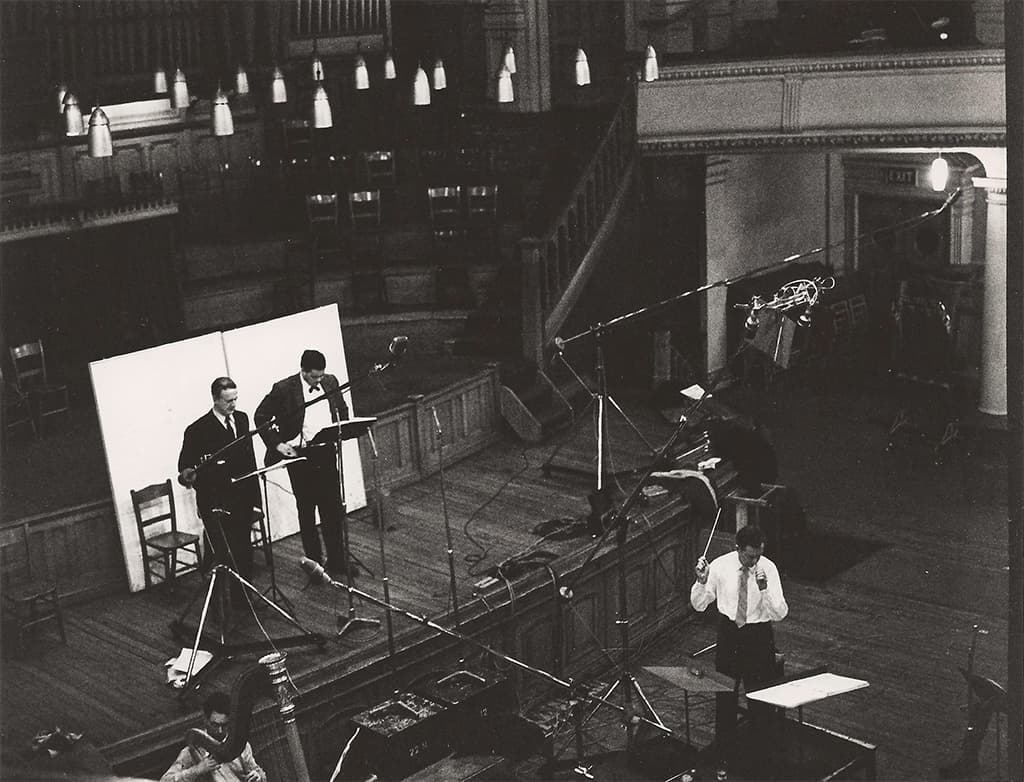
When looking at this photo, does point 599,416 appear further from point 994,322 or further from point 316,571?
point 994,322

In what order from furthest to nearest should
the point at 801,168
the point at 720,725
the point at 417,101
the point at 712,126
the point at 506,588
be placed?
1. the point at 801,168
2. the point at 712,126
3. the point at 417,101
4. the point at 506,588
5. the point at 720,725

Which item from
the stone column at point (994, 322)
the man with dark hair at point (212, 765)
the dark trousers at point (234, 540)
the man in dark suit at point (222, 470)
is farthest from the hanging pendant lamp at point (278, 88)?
the man with dark hair at point (212, 765)

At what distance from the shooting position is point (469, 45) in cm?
1712

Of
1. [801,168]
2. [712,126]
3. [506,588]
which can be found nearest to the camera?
[506,588]

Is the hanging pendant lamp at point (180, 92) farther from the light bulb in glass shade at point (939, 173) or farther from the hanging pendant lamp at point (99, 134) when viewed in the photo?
the light bulb in glass shade at point (939, 173)

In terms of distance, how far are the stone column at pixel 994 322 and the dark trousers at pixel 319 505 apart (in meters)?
7.53

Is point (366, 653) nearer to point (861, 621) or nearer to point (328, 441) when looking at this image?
point (328, 441)

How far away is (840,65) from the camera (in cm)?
1402

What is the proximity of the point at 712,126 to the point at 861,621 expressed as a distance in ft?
19.8

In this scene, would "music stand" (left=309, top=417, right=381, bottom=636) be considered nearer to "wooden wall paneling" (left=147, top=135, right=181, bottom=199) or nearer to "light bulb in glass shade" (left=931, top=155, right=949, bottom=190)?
"wooden wall paneling" (left=147, top=135, right=181, bottom=199)

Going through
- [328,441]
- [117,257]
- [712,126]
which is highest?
[712,126]

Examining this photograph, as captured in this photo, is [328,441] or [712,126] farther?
[712,126]

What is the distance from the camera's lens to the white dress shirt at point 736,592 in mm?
8891

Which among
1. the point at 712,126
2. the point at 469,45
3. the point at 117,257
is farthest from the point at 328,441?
the point at 469,45
